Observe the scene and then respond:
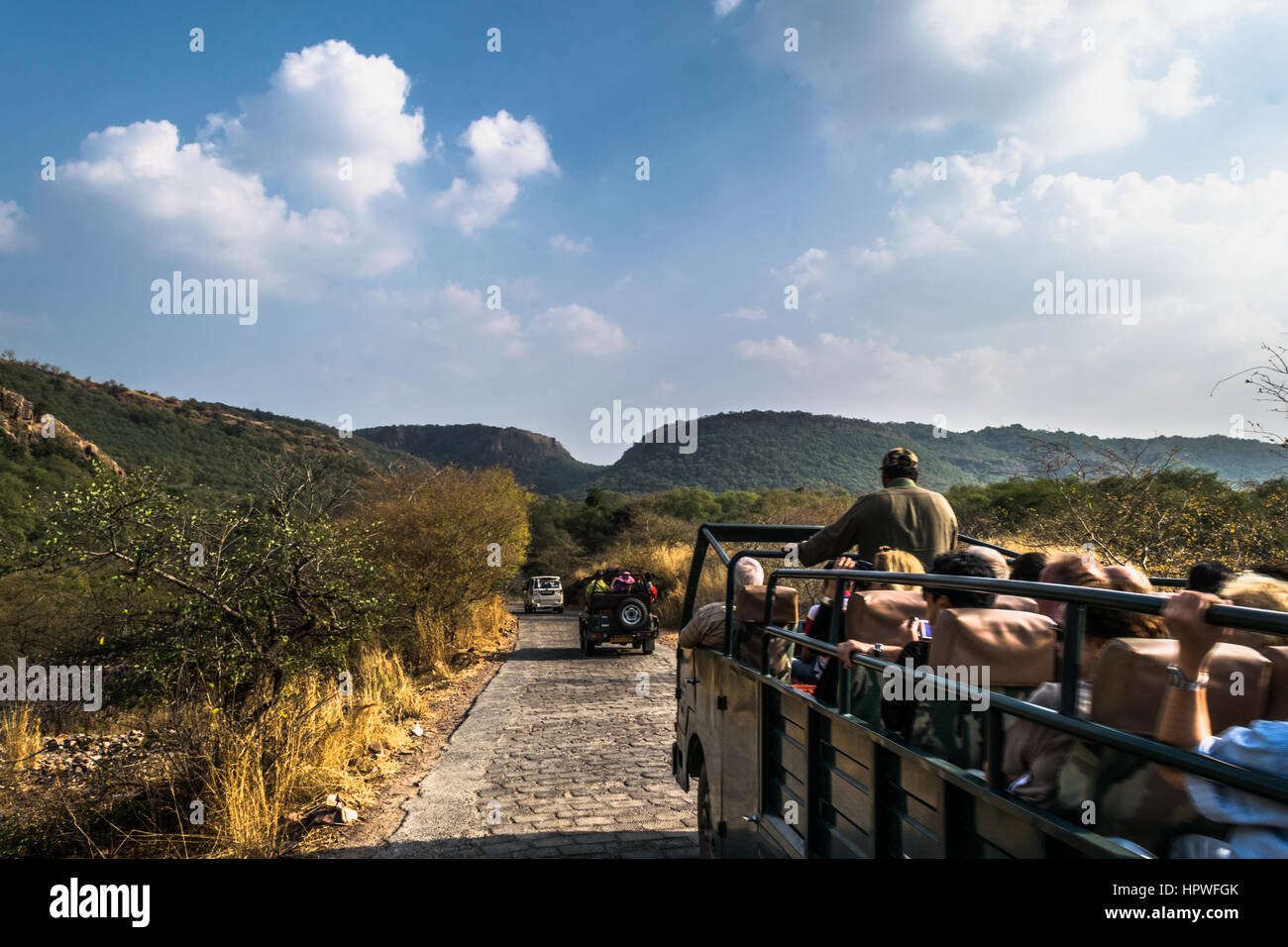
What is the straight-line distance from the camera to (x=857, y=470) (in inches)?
2694

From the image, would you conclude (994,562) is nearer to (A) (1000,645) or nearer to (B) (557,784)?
(A) (1000,645)

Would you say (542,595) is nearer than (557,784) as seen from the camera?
No

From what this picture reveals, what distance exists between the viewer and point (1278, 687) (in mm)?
1490

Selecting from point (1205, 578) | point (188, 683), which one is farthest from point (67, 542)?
point (1205, 578)

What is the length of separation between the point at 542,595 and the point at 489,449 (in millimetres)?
88525

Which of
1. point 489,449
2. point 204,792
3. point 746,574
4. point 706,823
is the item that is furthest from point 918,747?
point 489,449

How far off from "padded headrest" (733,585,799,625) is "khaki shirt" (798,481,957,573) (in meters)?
0.31

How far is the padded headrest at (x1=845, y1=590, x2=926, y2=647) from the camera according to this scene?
2.68 m

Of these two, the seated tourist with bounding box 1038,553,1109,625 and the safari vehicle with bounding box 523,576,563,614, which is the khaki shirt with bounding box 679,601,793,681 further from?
the safari vehicle with bounding box 523,576,563,614

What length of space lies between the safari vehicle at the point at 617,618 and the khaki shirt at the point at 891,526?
12.4 m

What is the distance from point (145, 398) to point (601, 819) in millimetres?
70864

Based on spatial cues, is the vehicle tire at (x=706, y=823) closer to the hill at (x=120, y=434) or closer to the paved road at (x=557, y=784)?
the paved road at (x=557, y=784)

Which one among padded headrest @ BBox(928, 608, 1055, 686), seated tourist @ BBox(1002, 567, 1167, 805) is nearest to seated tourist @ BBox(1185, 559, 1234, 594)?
seated tourist @ BBox(1002, 567, 1167, 805)

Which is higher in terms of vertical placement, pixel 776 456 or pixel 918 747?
pixel 776 456
